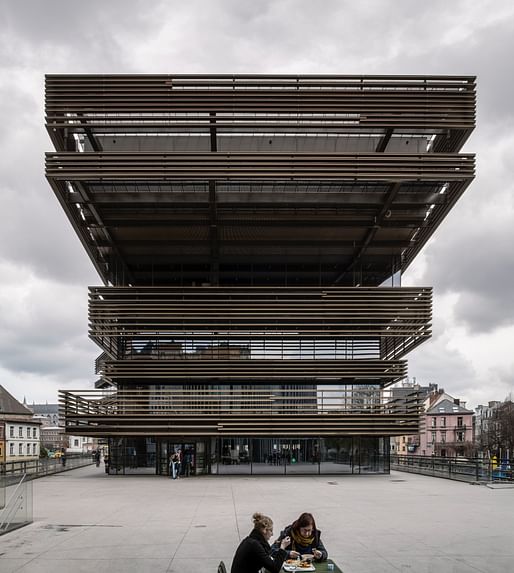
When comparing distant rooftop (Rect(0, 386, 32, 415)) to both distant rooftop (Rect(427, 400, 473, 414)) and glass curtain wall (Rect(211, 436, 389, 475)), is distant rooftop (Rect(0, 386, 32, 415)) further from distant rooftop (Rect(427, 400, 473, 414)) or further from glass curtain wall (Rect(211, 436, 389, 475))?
glass curtain wall (Rect(211, 436, 389, 475))

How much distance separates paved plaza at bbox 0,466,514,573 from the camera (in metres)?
11.5

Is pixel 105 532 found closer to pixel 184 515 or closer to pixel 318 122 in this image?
pixel 184 515

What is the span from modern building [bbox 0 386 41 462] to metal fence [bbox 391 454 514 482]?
67945 millimetres

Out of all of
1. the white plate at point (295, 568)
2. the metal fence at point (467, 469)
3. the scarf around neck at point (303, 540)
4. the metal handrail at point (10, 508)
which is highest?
the scarf around neck at point (303, 540)

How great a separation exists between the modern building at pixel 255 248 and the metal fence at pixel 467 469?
280cm

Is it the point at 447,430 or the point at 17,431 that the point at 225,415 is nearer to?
the point at 17,431

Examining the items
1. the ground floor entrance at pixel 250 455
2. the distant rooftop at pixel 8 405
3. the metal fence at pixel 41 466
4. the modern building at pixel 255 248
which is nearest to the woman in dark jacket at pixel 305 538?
the metal fence at pixel 41 466

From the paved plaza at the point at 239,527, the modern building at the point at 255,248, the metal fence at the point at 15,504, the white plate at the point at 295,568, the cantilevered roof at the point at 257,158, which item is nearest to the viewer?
the white plate at the point at 295,568

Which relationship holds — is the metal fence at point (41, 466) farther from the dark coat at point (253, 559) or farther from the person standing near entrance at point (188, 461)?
the dark coat at point (253, 559)

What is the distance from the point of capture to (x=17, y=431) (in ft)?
320

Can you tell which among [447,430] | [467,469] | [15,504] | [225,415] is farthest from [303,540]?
[447,430]

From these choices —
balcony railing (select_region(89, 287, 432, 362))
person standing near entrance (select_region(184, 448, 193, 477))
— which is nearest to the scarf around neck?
balcony railing (select_region(89, 287, 432, 362))

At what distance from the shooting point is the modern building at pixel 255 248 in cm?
2902

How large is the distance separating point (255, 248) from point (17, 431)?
73259 millimetres
